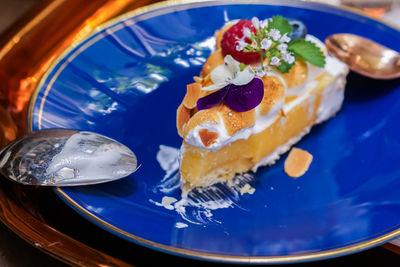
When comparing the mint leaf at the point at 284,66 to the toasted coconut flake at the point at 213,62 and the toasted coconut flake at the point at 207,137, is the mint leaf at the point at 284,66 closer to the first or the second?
the toasted coconut flake at the point at 213,62

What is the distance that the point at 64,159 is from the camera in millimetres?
1385

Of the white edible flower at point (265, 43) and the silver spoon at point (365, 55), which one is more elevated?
the white edible flower at point (265, 43)

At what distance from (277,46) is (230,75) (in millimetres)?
213

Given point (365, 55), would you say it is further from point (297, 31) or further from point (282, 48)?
point (282, 48)

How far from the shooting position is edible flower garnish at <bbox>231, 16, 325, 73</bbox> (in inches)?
61.3

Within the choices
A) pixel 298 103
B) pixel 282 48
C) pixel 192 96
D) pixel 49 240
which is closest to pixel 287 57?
pixel 282 48

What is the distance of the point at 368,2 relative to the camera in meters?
2.59

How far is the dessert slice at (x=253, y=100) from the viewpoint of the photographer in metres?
1.51

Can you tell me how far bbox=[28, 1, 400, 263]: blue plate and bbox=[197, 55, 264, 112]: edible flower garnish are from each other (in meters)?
0.29

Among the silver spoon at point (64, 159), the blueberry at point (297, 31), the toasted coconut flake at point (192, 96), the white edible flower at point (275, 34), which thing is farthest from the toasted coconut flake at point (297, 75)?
the silver spoon at point (64, 159)

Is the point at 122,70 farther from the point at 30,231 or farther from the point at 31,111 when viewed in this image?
the point at 30,231

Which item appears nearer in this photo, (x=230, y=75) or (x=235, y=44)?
(x=230, y=75)

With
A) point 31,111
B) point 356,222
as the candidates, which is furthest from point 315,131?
point 31,111

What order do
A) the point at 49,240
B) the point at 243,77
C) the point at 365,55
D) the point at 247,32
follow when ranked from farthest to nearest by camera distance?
1. the point at 365,55
2. the point at 247,32
3. the point at 243,77
4. the point at 49,240
